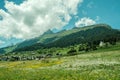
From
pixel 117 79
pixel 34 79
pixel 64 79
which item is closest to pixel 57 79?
pixel 64 79

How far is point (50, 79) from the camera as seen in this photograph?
2398cm

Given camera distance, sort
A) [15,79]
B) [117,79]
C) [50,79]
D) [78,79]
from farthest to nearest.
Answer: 1. [15,79]
2. [50,79]
3. [78,79]
4. [117,79]

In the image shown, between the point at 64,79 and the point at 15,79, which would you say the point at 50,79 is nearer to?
the point at 64,79

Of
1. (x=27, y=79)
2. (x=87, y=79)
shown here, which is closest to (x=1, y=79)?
(x=27, y=79)

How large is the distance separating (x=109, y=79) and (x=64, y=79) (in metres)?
4.53

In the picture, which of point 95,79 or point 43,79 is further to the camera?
point 43,79

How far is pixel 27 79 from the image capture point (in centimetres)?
2520

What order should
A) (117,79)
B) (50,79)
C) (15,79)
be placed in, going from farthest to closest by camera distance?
(15,79), (50,79), (117,79)

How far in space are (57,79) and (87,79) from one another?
Result: 127 inches

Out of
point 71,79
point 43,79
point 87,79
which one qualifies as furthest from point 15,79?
point 87,79

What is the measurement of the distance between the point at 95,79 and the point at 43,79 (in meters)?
6.01

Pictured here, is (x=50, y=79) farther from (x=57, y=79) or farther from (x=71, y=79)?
(x=71, y=79)

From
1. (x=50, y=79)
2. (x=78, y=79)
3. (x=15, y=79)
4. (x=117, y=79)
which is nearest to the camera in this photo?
(x=117, y=79)

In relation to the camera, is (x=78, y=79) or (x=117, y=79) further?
(x=78, y=79)
